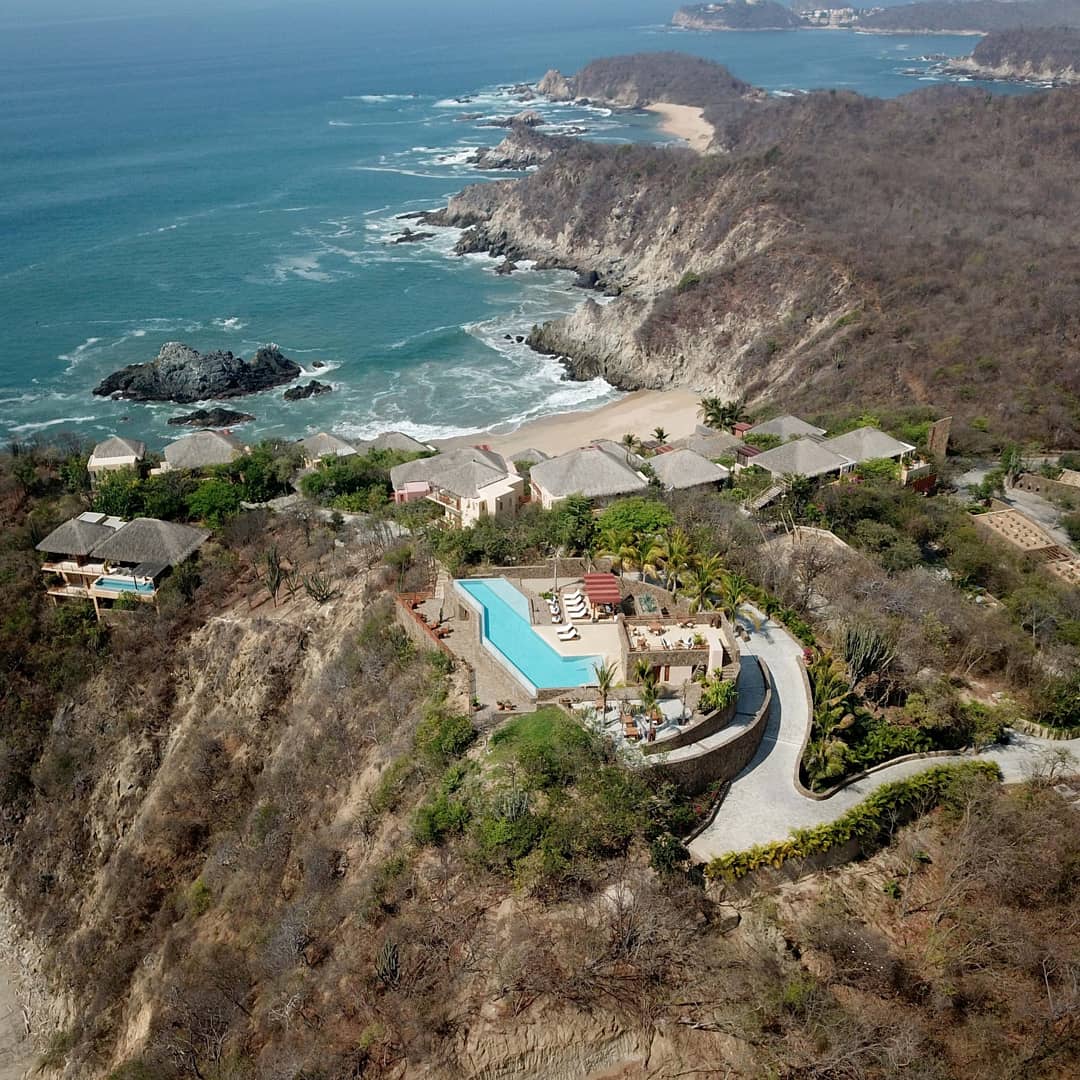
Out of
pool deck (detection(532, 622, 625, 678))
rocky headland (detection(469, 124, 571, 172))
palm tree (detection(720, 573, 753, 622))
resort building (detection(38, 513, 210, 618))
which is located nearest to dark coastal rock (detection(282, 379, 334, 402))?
resort building (detection(38, 513, 210, 618))

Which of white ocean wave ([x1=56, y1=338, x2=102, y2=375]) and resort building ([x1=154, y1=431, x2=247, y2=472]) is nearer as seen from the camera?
resort building ([x1=154, y1=431, x2=247, y2=472])

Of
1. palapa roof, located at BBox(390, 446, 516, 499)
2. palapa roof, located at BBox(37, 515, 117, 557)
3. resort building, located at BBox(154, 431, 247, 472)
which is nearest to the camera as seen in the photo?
palapa roof, located at BBox(37, 515, 117, 557)

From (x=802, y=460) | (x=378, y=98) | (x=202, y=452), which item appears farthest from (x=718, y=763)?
(x=378, y=98)

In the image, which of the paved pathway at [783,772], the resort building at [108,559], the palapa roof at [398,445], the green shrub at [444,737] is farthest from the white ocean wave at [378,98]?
the green shrub at [444,737]

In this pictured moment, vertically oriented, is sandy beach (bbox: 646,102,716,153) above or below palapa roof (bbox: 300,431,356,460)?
below

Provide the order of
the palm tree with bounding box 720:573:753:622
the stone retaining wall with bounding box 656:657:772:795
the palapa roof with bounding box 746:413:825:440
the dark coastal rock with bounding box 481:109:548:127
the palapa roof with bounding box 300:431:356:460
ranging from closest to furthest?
the stone retaining wall with bounding box 656:657:772:795 < the palm tree with bounding box 720:573:753:622 < the palapa roof with bounding box 746:413:825:440 < the palapa roof with bounding box 300:431:356:460 < the dark coastal rock with bounding box 481:109:548:127

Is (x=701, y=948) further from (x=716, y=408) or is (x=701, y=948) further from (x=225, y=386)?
(x=225, y=386)

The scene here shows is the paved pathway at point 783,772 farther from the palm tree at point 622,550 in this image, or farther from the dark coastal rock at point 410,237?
the dark coastal rock at point 410,237

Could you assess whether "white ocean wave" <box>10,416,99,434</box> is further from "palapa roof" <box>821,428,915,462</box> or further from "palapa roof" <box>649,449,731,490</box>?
"palapa roof" <box>821,428,915,462</box>
